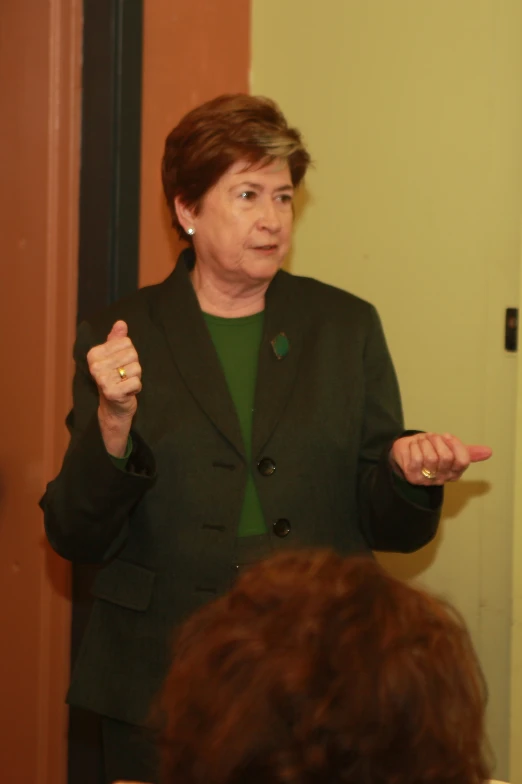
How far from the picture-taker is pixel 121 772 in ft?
6.10

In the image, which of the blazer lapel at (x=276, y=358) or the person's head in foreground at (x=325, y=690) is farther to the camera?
the blazer lapel at (x=276, y=358)

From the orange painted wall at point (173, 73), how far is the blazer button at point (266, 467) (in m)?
0.76

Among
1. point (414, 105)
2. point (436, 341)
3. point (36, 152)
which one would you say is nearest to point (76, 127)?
point (36, 152)

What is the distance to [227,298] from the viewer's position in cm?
197

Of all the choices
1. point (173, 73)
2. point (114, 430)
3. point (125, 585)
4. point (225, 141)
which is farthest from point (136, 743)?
point (173, 73)

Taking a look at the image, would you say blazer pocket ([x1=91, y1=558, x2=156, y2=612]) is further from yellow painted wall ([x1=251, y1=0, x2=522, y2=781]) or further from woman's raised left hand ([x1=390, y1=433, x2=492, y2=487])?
yellow painted wall ([x1=251, y1=0, x2=522, y2=781])

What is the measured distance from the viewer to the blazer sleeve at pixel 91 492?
5.61ft

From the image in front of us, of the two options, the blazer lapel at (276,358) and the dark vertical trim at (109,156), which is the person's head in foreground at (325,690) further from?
the dark vertical trim at (109,156)

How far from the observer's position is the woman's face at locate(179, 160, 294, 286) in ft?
6.17

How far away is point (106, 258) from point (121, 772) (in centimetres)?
108

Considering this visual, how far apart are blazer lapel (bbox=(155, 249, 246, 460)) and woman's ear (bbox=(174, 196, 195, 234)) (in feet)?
0.28

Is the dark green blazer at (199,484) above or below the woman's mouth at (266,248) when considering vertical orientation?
below

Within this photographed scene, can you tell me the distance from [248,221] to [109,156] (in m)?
0.56

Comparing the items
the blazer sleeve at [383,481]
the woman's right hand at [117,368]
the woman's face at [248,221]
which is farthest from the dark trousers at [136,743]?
the woman's face at [248,221]
